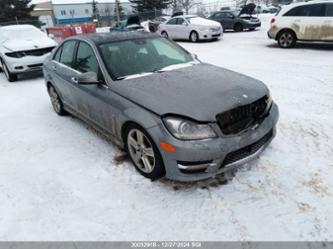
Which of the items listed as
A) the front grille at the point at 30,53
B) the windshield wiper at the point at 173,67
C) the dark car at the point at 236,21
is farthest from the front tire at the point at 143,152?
the dark car at the point at 236,21

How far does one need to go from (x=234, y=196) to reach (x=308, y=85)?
4307mm

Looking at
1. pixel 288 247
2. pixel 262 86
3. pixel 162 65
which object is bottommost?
pixel 288 247

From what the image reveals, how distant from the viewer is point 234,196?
281 cm

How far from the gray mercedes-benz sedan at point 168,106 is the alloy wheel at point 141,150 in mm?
12

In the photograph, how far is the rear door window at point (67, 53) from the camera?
4273mm

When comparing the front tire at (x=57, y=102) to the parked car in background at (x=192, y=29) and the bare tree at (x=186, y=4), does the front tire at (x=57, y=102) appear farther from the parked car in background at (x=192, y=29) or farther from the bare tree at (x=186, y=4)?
the bare tree at (x=186, y=4)

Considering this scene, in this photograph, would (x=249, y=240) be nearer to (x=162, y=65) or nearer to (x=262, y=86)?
(x=262, y=86)

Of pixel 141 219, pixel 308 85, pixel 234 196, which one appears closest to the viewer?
pixel 141 219

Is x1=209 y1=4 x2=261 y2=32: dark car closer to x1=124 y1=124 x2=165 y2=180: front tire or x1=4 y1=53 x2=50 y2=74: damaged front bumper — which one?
x1=4 y1=53 x2=50 y2=74: damaged front bumper

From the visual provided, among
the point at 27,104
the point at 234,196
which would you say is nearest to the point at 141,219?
the point at 234,196

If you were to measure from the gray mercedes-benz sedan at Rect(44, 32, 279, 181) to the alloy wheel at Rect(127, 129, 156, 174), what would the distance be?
1 centimetres

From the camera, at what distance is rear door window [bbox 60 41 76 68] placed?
427 centimetres

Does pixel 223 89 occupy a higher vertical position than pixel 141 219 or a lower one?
higher

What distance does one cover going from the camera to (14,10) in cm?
3616
